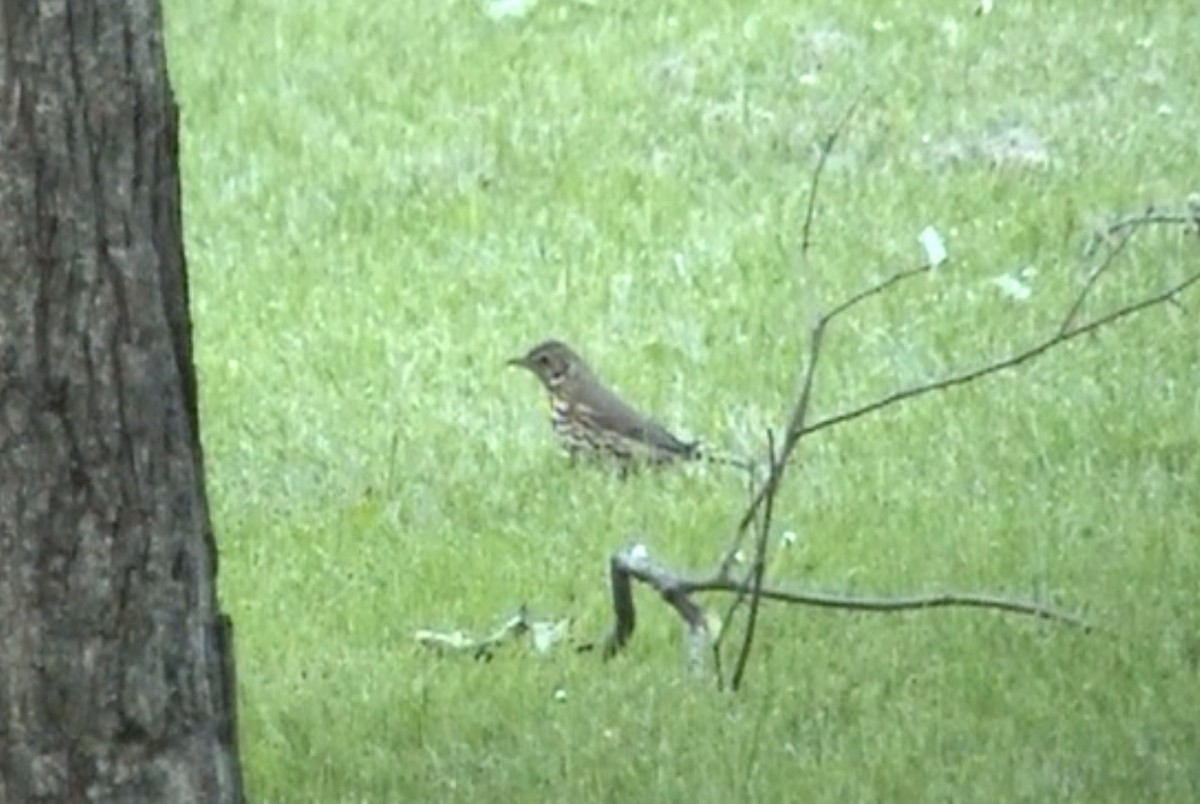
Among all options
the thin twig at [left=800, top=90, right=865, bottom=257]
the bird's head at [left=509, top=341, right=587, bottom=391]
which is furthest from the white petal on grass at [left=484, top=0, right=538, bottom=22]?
the bird's head at [left=509, top=341, right=587, bottom=391]

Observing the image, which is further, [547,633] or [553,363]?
[553,363]

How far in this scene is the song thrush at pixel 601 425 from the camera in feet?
31.5

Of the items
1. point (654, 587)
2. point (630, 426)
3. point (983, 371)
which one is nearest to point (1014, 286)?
point (630, 426)

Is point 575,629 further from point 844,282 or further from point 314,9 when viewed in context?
point 314,9

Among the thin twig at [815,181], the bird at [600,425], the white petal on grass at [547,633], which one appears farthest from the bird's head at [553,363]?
the white petal on grass at [547,633]

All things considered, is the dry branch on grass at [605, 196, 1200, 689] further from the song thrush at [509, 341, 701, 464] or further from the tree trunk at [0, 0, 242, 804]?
the tree trunk at [0, 0, 242, 804]

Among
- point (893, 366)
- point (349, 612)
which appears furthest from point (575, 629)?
Answer: point (893, 366)

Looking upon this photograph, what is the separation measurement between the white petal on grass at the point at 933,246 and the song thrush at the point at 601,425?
1452 millimetres

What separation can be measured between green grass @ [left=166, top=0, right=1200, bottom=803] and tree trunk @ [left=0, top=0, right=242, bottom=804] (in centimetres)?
161

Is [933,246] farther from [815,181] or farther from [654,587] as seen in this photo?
[654,587]

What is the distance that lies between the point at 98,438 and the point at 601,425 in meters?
4.12

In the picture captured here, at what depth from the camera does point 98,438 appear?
18.2 ft

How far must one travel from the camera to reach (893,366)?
418 inches

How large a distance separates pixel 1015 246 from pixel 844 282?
628mm
